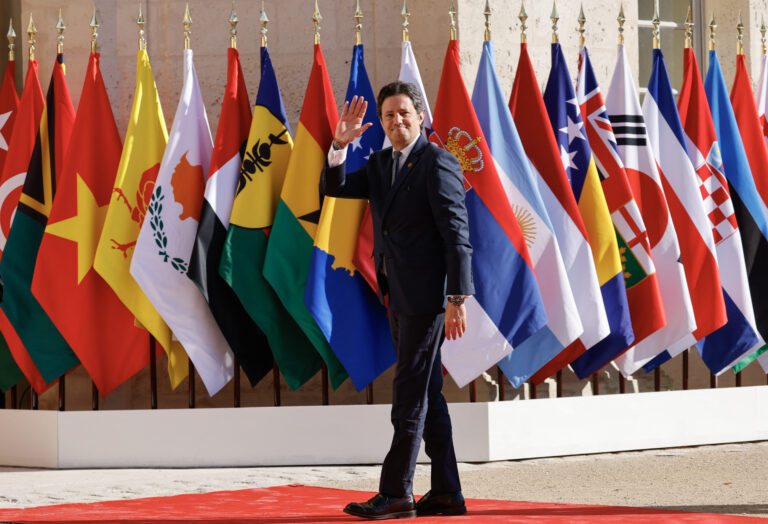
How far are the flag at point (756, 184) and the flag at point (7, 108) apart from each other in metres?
3.71

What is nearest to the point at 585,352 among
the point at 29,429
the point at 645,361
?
the point at 645,361

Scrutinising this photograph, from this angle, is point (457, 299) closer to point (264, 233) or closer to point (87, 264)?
point (264, 233)

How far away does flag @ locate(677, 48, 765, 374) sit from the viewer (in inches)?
218

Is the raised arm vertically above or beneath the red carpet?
above

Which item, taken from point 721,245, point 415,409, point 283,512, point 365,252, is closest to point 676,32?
point 721,245

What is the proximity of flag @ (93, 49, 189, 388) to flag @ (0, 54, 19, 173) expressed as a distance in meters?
0.75

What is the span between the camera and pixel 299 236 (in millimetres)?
4953

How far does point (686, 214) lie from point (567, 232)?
75 cm

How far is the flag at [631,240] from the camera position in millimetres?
5211

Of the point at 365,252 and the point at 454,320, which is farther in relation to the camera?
the point at 365,252

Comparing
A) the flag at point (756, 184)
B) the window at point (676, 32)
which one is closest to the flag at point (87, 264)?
the flag at point (756, 184)

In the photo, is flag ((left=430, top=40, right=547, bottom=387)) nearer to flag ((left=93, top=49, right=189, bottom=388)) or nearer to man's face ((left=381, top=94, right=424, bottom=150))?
flag ((left=93, top=49, right=189, bottom=388))

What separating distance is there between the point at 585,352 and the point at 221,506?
86.6 inches

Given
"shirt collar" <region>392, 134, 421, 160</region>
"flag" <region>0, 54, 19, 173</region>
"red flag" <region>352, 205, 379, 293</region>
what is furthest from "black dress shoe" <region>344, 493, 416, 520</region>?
"flag" <region>0, 54, 19, 173</region>
